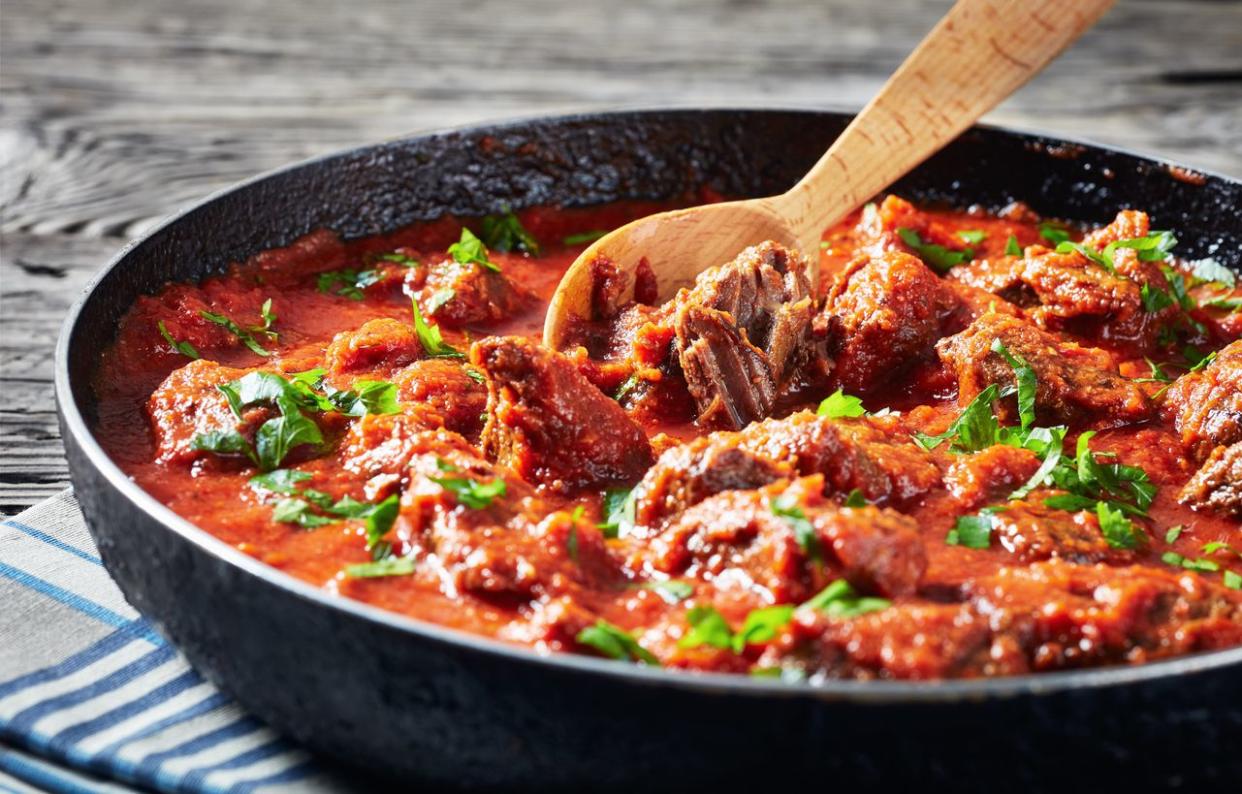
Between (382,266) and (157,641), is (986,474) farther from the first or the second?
(382,266)

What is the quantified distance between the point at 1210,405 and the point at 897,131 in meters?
1.99

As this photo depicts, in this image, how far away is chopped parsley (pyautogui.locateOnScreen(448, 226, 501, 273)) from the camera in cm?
564

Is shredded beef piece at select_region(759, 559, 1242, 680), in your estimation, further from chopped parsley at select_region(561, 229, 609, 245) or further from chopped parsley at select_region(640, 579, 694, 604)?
chopped parsley at select_region(561, 229, 609, 245)

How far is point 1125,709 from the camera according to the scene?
286cm

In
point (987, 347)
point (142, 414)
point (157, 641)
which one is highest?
point (987, 347)

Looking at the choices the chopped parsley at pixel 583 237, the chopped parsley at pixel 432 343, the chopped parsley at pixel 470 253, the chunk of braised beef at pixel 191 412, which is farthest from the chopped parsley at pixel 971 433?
the chopped parsley at pixel 583 237

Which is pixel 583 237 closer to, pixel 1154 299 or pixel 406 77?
pixel 1154 299

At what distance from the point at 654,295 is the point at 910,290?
0.98 meters

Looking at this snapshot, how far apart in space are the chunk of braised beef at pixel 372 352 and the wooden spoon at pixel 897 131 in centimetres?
93

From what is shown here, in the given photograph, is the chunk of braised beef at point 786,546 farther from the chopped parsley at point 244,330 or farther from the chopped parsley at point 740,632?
the chopped parsley at point 244,330

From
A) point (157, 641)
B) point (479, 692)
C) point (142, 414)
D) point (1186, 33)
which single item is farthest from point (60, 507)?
point (1186, 33)

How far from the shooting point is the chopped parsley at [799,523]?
11.6 ft

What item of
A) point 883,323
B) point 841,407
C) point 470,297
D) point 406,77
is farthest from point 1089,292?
point 406,77

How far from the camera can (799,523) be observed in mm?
3570
